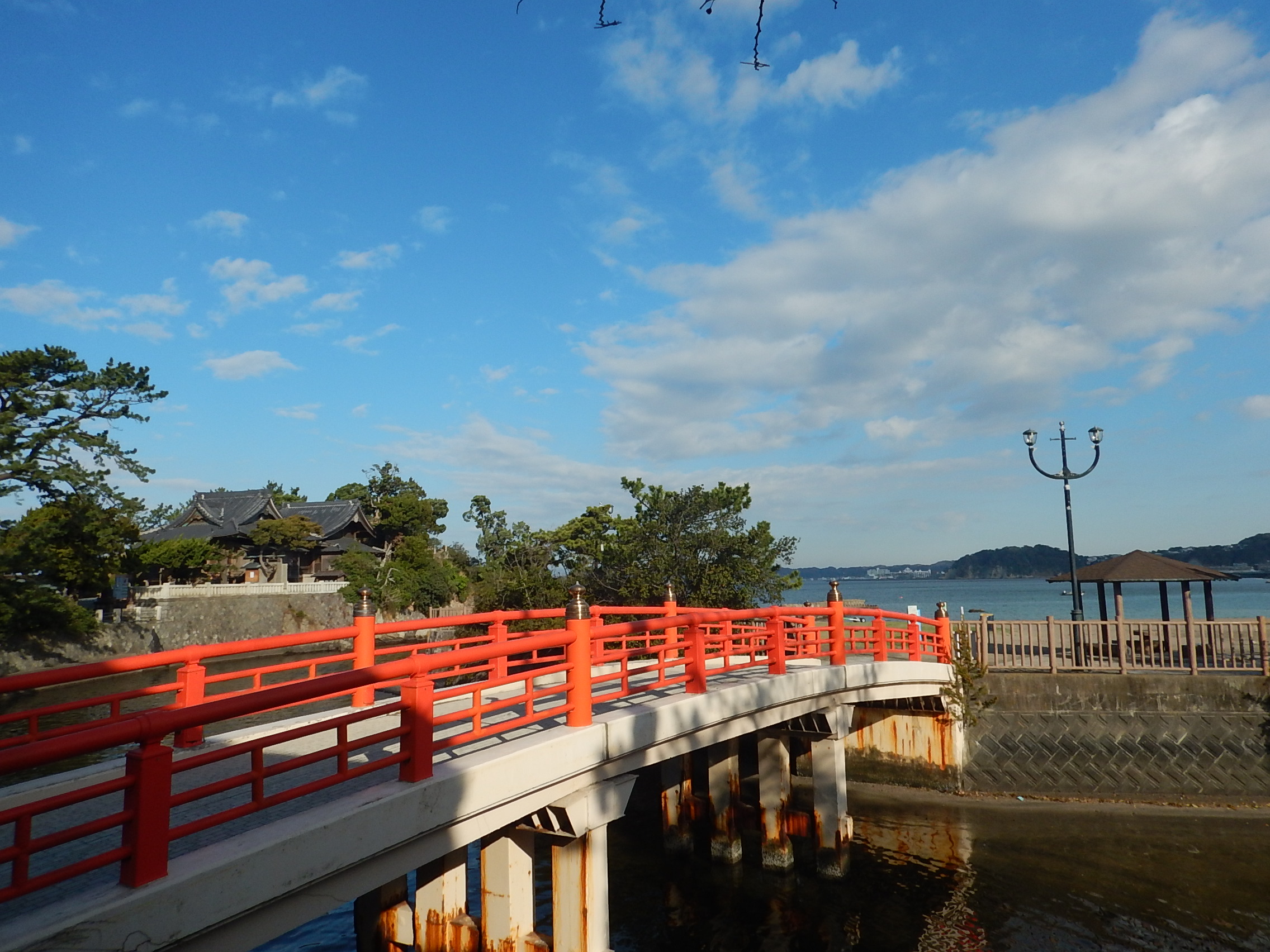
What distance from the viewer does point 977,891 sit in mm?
11766

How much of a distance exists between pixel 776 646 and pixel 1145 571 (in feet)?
40.6

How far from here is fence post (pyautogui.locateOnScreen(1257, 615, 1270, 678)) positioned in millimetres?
14773

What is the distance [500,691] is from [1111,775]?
12280mm

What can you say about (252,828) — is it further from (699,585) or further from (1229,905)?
(699,585)

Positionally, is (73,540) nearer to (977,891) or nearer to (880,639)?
(880,639)

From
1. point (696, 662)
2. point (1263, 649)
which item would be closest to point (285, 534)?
point (696, 662)

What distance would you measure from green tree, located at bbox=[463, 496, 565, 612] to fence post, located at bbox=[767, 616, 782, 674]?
14.4 meters

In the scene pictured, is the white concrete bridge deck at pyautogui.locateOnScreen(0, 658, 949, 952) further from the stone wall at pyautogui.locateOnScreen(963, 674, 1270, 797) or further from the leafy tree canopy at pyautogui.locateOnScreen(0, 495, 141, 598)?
the leafy tree canopy at pyautogui.locateOnScreen(0, 495, 141, 598)

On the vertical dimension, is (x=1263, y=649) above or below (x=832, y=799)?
above

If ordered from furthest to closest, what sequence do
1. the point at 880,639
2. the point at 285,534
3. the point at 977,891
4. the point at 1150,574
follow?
1. the point at 285,534
2. the point at 1150,574
3. the point at 880,639
4. the point at 977,891

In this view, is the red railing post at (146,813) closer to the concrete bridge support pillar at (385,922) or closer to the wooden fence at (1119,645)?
the concrete bridge support pillar at (385,922)

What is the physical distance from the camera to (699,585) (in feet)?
91.1

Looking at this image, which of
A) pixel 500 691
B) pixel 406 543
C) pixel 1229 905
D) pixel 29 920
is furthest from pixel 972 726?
pixel 406 543

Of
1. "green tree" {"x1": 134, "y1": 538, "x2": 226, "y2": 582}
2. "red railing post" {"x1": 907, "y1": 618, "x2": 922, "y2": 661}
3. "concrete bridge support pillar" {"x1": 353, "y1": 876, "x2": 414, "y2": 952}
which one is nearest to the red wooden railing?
"concrete bridge support pillar" {"x1": 353, "y1": 876, "x2": 414, "y2": 952}
